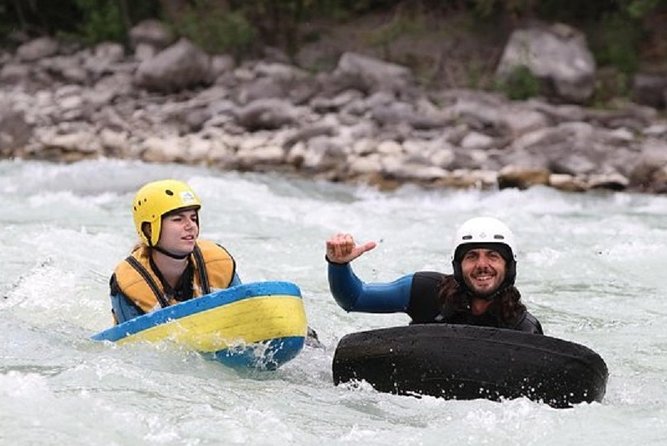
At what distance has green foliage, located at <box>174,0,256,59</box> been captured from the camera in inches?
871

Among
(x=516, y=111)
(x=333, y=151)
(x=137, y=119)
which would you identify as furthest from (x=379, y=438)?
(x=137, y=119)

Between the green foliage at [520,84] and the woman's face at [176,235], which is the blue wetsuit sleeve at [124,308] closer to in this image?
the woman's face at [176,235]

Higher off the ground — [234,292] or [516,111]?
[234,292]

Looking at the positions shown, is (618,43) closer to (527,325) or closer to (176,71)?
(176,71)

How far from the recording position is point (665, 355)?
6.34 metres

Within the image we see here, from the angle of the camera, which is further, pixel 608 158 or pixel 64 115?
pixel 64 115

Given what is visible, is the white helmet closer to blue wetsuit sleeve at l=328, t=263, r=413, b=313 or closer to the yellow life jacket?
blue wetsuit sleeve at l=328, t=263, r=413, b=313

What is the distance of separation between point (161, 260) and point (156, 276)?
0.27 feet

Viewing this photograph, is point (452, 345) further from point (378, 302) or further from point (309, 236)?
point (309, 236)

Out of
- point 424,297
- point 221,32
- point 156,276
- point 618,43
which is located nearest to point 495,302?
point 424,297

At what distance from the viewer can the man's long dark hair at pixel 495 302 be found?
16.1 feet

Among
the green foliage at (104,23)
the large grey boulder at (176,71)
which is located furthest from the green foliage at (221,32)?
the green foliage at (104,23)

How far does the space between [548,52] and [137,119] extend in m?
7.12

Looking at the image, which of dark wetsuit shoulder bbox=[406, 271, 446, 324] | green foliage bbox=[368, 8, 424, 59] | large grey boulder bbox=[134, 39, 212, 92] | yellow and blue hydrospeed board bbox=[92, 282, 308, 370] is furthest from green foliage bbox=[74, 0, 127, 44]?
dark wetsuit shoulder bbox=[406, 271, 446, 324]
